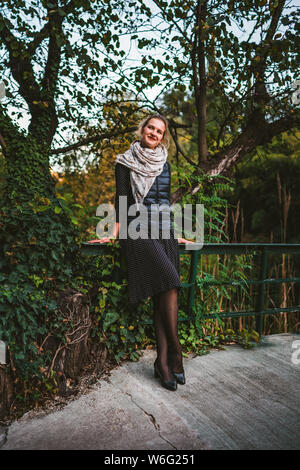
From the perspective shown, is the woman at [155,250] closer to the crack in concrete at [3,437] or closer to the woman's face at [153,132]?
the woman's face at [153,132]

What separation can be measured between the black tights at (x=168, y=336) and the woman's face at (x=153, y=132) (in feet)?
3.81

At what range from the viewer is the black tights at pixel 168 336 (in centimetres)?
236

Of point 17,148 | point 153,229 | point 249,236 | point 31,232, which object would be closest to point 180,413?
point 153,229

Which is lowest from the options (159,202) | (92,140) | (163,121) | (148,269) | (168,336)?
(168,336)

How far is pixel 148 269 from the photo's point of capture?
92.5 inches

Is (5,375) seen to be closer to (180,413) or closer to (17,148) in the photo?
(180,413)

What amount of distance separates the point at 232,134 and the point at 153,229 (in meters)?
3.43

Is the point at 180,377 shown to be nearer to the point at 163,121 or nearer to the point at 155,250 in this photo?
the point at 155,250

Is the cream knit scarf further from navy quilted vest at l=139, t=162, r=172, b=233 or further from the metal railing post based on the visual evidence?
the metal railing post

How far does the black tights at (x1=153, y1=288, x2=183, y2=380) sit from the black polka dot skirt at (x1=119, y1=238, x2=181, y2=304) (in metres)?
0.09

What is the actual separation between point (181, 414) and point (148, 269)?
95cm

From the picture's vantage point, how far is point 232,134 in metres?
5.18

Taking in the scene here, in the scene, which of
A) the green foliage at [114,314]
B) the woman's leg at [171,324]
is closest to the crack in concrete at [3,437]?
the green foliage at [114,314]

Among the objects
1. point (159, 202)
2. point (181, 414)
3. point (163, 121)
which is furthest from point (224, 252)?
point (181, 414)
